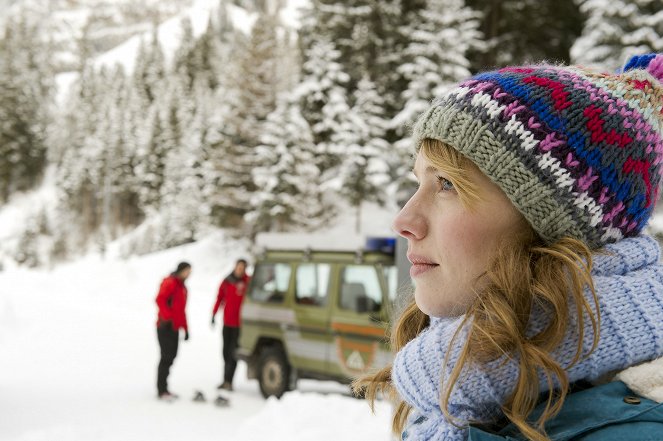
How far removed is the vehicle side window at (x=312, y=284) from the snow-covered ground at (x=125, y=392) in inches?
55.5

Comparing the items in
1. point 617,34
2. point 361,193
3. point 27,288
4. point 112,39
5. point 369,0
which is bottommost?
point 27,288

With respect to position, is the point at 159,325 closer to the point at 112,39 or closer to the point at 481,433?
the point at 481,433

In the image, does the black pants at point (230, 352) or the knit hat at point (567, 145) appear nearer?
the knit hat at point (567, 145)

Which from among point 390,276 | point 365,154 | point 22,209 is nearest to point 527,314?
point 390,276

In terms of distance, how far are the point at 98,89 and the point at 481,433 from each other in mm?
95795

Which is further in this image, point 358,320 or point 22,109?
point 22,109

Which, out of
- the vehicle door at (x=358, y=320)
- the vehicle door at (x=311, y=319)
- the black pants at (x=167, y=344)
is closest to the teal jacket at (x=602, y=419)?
the vehicle door at (x=358, y=320)

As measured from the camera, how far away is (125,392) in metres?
9.41

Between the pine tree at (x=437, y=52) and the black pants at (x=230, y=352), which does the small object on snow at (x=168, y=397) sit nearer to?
the black pants at (x=230, y=352)

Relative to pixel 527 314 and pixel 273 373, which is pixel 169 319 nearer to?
pixel 273 373

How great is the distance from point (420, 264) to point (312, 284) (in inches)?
306

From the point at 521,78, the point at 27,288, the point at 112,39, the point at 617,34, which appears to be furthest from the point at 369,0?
the point at 112,39

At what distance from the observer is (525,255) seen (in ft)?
4.06

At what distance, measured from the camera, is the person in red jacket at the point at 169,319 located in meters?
9.05
